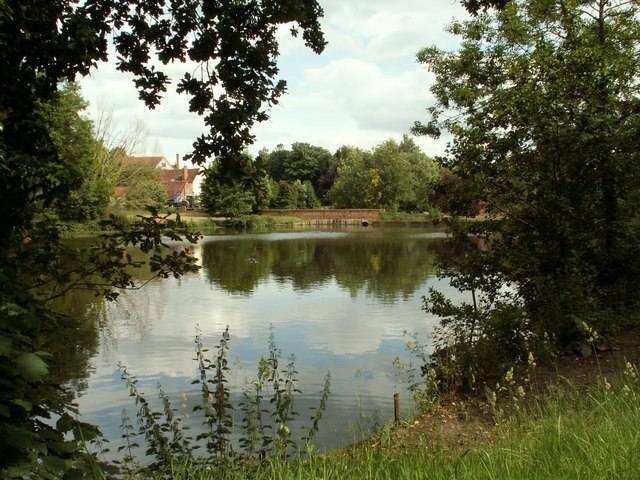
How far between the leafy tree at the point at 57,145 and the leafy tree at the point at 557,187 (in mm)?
3573

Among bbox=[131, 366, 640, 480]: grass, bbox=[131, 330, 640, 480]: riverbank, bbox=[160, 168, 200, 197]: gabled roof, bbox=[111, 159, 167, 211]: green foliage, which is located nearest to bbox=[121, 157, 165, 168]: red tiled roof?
bbox=[111, 159, 167, 211]: green foliage

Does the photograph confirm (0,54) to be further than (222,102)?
No

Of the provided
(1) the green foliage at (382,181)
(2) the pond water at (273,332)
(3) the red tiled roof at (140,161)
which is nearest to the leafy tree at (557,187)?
(2) the pond water at (273,332)

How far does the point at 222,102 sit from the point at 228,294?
41.1 feet

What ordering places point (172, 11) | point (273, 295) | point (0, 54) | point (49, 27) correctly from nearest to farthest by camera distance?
point (0, 54) → point (49, 27) → point (172, 11) → point (273, 295)

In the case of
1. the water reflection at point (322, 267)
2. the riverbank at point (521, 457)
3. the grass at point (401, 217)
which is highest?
the grass at point (401, 217)

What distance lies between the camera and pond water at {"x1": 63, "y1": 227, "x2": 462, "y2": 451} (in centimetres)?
739

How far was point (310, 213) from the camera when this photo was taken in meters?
72.6

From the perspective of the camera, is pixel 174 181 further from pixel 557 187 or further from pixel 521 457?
pixel 521 457

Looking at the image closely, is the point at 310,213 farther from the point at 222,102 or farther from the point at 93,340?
the point at 222,102

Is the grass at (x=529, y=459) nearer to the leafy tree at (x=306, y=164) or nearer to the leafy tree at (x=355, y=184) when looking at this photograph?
the leafy tree at (x=355, y=184)

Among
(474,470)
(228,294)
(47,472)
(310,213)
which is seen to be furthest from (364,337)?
(310,213)

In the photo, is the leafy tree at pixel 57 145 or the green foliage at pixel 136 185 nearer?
the leafy tree at pixel 57 145

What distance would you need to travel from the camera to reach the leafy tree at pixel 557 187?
25.3 ft
